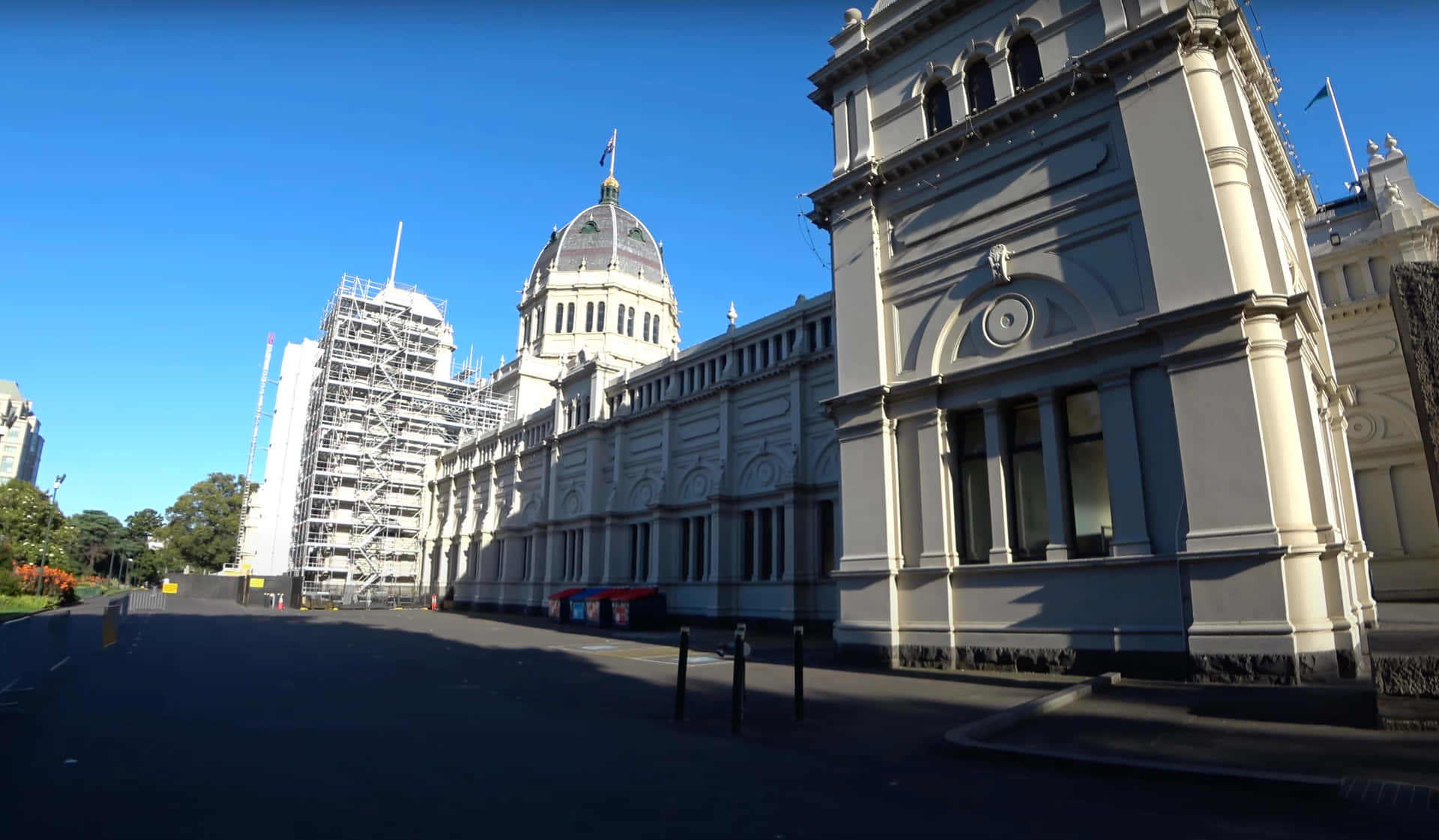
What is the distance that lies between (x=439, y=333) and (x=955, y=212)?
2025 inches

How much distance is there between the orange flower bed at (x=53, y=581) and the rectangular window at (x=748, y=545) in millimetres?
41246

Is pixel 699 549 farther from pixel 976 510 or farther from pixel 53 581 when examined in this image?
pixel 53 581

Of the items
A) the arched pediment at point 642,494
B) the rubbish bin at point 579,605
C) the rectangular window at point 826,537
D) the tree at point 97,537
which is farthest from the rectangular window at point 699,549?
the tree at point 97,537

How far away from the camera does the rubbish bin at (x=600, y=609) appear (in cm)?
3058

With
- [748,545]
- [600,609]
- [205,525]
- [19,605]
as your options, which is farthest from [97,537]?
[748,545]

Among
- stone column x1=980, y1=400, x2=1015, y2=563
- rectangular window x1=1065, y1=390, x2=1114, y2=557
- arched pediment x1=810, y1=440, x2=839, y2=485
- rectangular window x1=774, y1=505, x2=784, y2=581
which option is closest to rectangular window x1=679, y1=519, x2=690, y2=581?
rectangular window x1=774, y1=505, x2=784, y2=581

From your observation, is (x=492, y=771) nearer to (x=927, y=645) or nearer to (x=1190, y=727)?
(x=1190, y=727)

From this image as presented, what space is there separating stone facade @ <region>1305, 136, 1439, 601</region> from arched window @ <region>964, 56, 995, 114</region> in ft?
58.6

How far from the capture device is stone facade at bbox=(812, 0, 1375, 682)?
37.9 ft

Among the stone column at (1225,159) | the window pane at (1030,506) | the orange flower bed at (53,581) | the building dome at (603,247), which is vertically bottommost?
the orange flower bed at (53,581)

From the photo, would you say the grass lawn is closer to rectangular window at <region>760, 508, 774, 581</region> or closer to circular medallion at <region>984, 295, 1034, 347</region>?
rectangular window at <region>760, 508, 774, 581</region>

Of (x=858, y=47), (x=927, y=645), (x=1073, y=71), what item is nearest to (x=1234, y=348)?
(x=1073, y=71)

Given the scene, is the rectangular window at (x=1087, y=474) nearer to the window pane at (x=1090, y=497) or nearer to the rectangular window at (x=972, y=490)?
the window pane at (x=1090, y=497)

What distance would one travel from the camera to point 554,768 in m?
6.93
